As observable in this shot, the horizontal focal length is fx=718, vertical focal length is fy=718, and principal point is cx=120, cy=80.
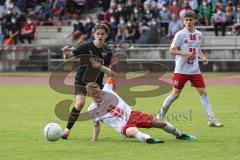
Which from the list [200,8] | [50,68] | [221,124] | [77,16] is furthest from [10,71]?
[221,124]

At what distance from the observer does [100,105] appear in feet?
41.3

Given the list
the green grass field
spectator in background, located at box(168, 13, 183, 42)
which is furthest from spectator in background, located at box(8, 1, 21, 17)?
the green grass field

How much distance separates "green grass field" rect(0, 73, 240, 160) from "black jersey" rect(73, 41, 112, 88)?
1.08m

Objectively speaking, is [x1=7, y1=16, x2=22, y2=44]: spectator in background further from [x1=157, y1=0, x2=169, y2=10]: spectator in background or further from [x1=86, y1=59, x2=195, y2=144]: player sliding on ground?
[x1=86, y1=59, x2=195, y2=144]: player sliding on ground

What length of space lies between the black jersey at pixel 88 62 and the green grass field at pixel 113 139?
42.6 inches

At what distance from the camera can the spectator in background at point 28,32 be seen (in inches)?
1591

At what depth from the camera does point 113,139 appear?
1297cm

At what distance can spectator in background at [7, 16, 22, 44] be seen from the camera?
4022 centimetres

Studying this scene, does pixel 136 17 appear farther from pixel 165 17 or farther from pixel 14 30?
pixel 14 30

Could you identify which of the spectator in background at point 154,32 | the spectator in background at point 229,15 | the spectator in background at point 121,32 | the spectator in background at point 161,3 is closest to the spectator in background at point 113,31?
the spectator in background at point 121,32

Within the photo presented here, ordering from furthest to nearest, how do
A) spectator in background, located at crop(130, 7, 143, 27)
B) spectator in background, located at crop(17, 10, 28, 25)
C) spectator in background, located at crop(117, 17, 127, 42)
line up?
spectator in background, located at crop(17, 10, 28, 25) < spectator in background, located at crop(130, 7, 143, 27) < spectator in background, located at crop(117, 17, 127, 42)

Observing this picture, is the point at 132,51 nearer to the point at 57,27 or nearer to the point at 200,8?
the point at 200,8

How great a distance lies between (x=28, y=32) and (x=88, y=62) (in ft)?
91.6

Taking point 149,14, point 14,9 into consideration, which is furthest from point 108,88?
point 14,9
